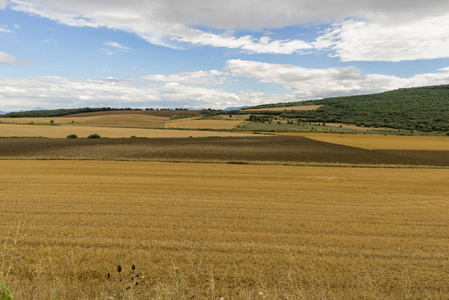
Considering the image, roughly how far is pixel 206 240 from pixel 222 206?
11.4 feet

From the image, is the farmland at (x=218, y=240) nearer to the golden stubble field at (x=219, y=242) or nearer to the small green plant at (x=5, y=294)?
the golden stubble field at (x=219, y=242)

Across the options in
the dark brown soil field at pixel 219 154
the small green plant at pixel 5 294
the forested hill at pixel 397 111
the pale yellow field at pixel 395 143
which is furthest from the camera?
Answer: the forested hill at pixel 397 111

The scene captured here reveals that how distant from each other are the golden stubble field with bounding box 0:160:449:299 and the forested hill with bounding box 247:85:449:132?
87.8 m

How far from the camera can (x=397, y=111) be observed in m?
121

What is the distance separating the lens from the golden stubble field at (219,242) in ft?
18.4

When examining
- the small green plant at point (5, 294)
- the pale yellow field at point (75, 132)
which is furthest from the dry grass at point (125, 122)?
the small green plant at point (5, 294)

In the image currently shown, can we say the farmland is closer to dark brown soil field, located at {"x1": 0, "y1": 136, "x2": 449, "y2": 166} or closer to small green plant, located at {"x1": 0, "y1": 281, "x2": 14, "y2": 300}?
small green plant, located at {"x1": 0, "y1": 281, "x2": 14, "y2": 300}

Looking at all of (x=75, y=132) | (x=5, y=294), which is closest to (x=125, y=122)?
(x=75, y=132)

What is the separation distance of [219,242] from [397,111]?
458 feet

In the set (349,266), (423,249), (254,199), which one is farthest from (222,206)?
(423,249)

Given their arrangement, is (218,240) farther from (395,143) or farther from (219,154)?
(395,143)

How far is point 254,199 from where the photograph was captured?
1258cm

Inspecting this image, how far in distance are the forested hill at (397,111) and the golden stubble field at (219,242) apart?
87.8 m

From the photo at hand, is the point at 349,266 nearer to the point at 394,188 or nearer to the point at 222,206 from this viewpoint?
the point at 222,206
